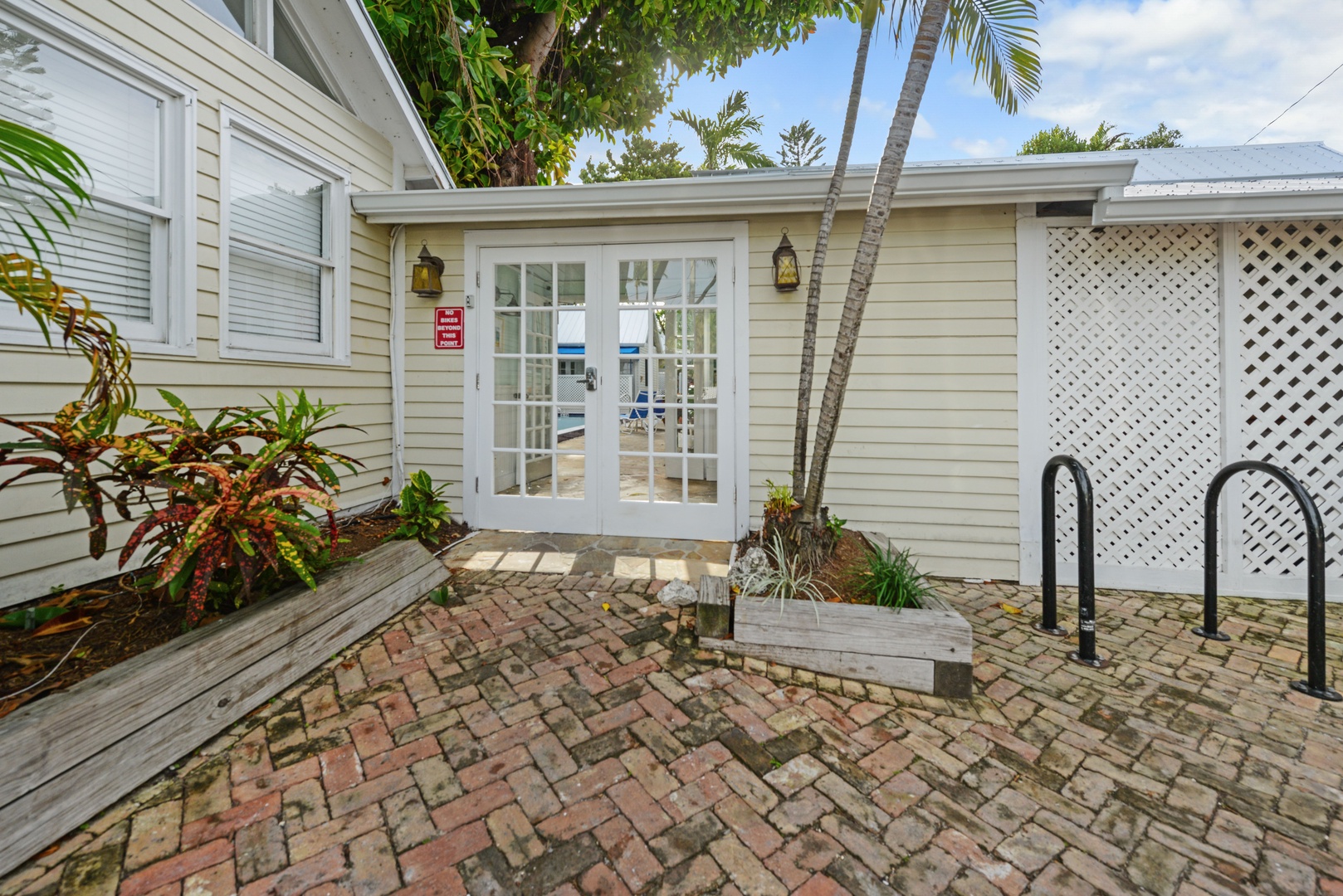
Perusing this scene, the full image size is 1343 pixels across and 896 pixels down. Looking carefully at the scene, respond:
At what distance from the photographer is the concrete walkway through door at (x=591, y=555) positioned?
3172mm

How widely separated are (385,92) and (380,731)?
390 centimetres

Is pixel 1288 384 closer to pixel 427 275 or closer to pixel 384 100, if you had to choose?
pixel 427 275

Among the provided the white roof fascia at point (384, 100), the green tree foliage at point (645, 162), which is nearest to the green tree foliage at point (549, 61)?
the white roof fascia at point (384, 100)

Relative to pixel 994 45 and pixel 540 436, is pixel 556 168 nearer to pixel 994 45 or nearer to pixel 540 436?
pixel 540 436

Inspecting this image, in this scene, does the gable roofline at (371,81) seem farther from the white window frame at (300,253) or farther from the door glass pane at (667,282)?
the door glass pane at (667,282)

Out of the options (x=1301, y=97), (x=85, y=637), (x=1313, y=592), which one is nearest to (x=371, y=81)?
(x=85, y=637)

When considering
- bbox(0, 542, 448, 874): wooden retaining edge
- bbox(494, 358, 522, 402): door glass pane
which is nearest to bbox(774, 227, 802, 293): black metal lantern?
bbox(494, 358, 522, 402): door glass pane

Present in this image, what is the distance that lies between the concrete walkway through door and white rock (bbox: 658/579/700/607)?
0.16 metres

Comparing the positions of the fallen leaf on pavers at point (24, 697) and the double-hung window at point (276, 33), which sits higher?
the double-hung window at point (276, 33)

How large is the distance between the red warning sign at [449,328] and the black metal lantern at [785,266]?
2.20 m

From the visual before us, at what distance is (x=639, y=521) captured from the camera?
376cm

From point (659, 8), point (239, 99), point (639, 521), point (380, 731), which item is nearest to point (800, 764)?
point (380, 731)

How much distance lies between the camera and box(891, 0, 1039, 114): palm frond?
9.31 feet

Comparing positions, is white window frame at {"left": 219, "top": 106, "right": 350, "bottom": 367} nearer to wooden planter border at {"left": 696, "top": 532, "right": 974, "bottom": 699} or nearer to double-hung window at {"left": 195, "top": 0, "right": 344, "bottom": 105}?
double-hung window at {"left": 195, "top": 0, "right": 344, "bottom": 105}
